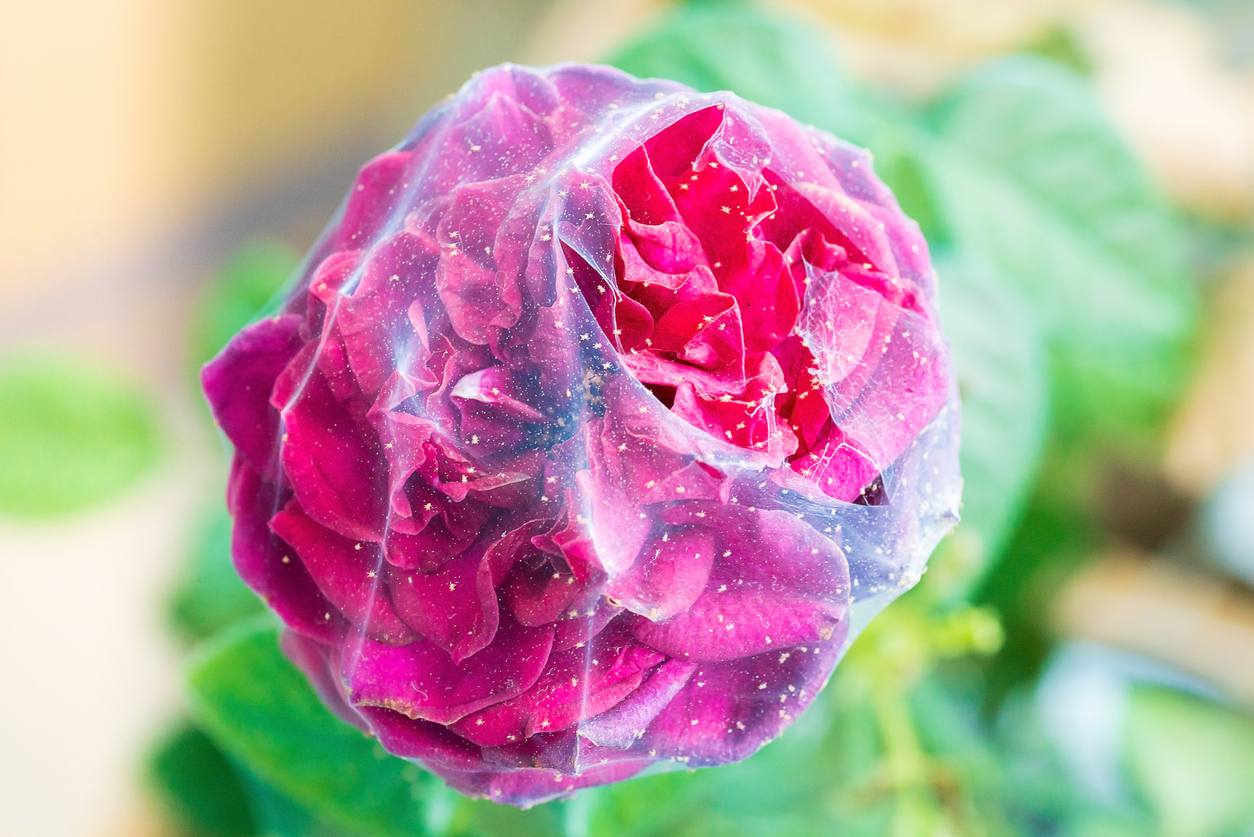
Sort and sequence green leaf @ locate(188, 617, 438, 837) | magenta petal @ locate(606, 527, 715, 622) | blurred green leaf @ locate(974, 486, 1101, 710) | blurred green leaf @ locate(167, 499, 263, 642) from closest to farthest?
magenta petal @ locate(606, 527, 715, 622) < green leaf @ locate(188, 617, 438, 837) < blurred green leaf @ locate(167, 499, 263, 642) < blurred green leaf @ locate(974, 486, 1101, 710)

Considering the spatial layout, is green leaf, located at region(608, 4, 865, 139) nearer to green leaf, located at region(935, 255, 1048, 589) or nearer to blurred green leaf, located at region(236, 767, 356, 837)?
green leaf, located at region(935, 255, 1048, 589)

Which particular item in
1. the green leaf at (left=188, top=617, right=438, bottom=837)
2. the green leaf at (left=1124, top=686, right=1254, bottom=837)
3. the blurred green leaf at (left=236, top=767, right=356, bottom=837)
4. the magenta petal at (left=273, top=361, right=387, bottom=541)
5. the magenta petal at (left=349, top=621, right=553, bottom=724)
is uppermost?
the magenta petal at (left=273, top=361, right=387, bottom=541)

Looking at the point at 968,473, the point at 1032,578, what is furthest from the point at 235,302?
the point at 1032,578

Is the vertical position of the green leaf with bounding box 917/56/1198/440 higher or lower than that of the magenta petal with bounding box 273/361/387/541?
lower

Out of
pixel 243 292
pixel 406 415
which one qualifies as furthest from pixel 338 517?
pixel 243 292

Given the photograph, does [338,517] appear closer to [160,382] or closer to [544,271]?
[544,271]

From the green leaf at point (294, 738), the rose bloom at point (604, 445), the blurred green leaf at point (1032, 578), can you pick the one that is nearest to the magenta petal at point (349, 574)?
the rose bloom at point (604, 445)

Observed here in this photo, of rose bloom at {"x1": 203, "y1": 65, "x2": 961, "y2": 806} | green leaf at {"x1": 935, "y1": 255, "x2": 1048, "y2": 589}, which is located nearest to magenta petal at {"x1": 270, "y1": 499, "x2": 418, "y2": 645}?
rose bloom at {"x1": 203, "y1": 65, "x2": 961, "y2": 806}
